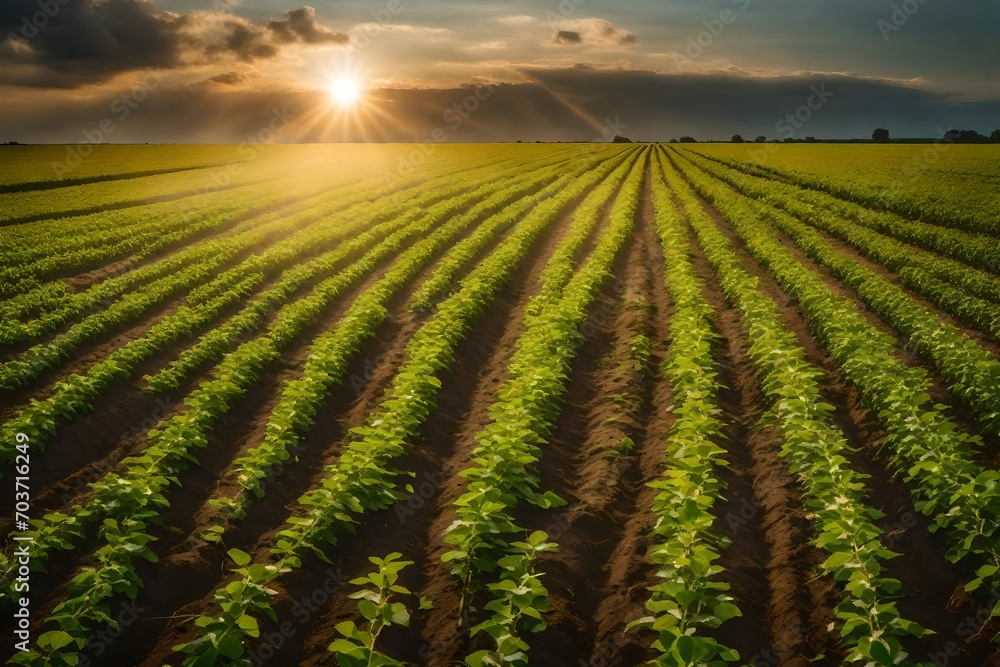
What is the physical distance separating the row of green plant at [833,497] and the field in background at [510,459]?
5 cm

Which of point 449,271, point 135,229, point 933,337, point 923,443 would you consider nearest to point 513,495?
point 923,443

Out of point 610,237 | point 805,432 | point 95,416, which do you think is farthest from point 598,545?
point 610,237

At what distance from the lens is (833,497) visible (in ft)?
24.0

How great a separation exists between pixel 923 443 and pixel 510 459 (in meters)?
5.10

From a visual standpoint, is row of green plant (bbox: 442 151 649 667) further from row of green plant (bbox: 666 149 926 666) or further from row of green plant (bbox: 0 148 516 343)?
row of green plant (bbox: 0 148 516 343)

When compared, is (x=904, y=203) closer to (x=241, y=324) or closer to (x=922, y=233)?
(x=922, y=233)

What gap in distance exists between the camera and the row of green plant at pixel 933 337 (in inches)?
372

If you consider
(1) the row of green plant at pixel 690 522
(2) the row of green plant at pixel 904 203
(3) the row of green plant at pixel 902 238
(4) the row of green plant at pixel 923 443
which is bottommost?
(1) the row of green plant at pixel 690 522

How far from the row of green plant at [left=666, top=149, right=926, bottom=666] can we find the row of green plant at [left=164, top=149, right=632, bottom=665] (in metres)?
4.78

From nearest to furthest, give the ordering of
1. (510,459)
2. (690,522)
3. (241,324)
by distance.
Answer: (690,522)
(510,459)
(241,324)

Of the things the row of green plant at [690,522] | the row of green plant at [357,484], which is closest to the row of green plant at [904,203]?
the row of green plant at [690,522]

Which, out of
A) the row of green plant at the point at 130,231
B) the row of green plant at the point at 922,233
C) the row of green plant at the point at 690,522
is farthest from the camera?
the row of green plant at the point at 130,231

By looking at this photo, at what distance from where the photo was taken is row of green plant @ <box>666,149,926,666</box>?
541 cm

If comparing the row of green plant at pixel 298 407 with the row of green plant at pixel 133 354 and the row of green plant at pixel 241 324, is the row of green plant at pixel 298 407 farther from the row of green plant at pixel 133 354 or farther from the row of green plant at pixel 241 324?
the row of green plant at pixel 133 354
